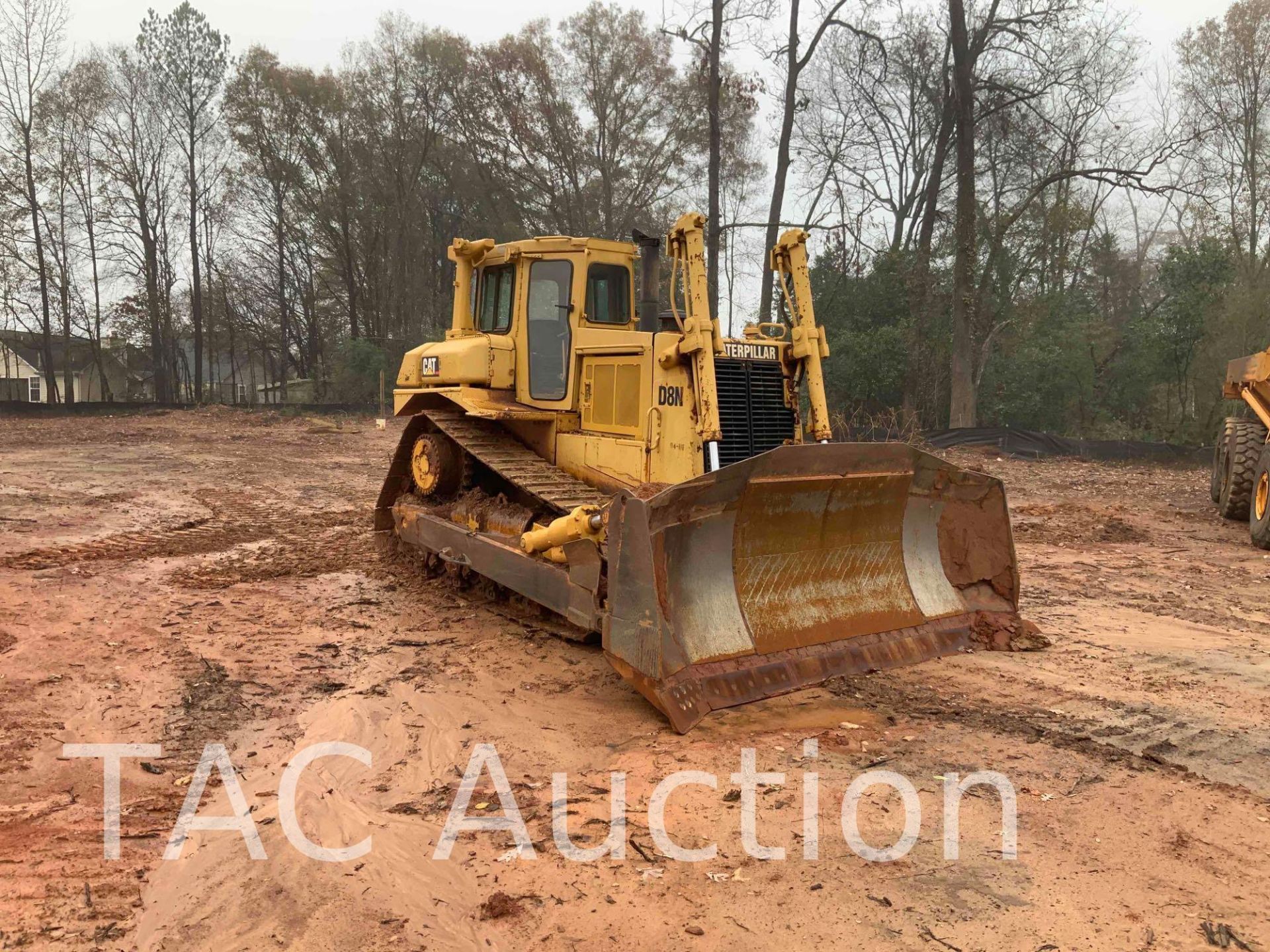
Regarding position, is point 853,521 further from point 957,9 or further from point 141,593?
point 957,9

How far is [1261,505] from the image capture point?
34.6ft

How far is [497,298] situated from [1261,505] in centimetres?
913

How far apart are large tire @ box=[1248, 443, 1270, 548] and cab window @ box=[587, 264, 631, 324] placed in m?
7.72

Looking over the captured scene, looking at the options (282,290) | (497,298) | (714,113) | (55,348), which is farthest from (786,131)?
(55,348)

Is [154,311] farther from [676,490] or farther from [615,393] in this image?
[676,490]

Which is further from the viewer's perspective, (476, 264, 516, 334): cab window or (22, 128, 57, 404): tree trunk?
(22, 128, 57, 404): tree trunk

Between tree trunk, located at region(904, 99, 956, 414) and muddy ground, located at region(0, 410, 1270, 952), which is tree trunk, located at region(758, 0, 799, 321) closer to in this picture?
tree trunk, located at region(904, 99, 956, 414)

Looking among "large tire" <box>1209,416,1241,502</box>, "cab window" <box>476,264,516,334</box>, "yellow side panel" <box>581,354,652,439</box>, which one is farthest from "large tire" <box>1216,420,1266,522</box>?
"cab window" <box>476,264,516,334</box>

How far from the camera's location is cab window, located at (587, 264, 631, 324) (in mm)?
7398

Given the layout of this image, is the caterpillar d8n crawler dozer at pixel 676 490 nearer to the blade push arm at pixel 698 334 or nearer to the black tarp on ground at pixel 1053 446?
the blade push arm at pixel 698 334

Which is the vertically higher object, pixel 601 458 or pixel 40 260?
pixel 40 260

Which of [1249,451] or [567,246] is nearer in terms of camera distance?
[567,246]

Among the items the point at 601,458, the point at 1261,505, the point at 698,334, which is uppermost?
the point at 698,334

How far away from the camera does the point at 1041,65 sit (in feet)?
60.3
